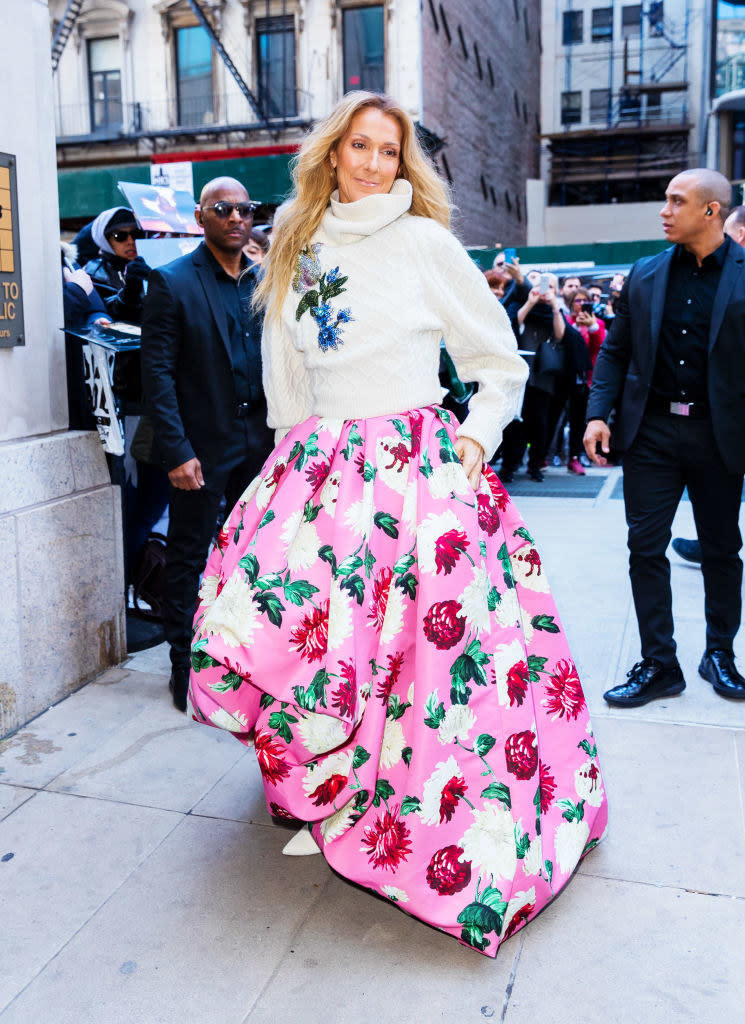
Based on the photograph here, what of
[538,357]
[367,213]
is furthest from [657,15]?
[367,213]

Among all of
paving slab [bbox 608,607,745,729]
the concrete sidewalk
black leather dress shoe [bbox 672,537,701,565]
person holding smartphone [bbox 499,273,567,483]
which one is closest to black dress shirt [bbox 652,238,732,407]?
paving slab [bbox 608,607,745,729]

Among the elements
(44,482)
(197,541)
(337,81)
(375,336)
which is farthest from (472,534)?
(337,81)

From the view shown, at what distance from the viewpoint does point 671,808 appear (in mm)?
3242

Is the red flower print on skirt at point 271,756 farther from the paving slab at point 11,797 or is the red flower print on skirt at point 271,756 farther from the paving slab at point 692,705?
the paving slab at point 692,705

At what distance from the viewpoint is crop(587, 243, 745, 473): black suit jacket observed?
3928 millimetres

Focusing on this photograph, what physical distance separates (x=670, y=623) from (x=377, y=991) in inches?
90.1

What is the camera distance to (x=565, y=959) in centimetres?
249

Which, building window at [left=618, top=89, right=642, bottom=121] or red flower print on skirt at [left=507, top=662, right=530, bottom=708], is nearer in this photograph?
red flower print on skirt at [left=507, top=662, right=530, bottom=708]

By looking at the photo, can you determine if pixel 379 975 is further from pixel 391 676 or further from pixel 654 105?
pixel 654 105

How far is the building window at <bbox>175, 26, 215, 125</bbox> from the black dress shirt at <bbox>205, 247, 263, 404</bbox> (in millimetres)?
20854

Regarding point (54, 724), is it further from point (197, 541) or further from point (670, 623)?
point (670, 623)

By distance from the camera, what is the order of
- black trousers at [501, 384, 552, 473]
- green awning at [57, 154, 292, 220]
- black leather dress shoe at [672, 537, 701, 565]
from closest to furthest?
black leather dress shoe at [672, 537, 701, 565] → black trousers at [501, 384, 552, 473] → green awning at [57, 154, 292, 220]

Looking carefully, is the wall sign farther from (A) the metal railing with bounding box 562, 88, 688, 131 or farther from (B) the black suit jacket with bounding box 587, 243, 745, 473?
(A) the metal railing with bounding box 562, 88, 688, 131

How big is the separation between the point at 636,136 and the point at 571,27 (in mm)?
5783
